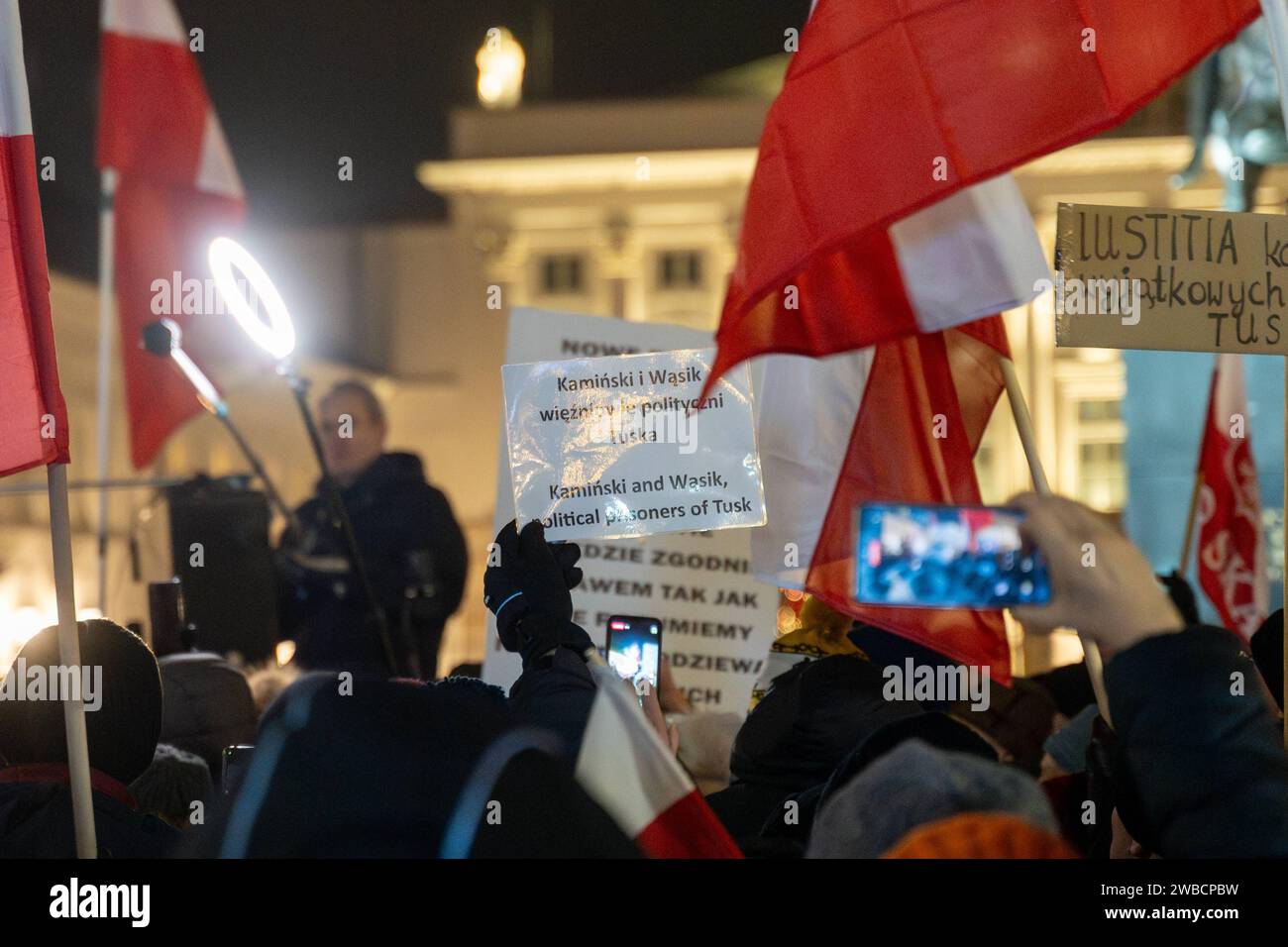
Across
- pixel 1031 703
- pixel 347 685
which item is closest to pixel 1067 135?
pixel 1031 703

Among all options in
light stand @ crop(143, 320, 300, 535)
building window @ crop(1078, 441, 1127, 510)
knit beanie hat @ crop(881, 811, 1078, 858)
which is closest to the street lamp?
building window @ crop(1078, 441, 1127, 510)

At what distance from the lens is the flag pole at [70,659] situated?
2365 mm

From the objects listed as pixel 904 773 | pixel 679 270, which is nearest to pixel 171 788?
pixel 904 773

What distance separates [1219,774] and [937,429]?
2.08 meters

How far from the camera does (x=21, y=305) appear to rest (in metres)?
2.83

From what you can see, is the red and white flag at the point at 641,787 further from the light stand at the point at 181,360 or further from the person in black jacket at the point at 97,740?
the light stand at the point at 181,360

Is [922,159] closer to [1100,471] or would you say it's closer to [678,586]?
[678,586]

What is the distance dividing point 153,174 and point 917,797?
6311 millimetres

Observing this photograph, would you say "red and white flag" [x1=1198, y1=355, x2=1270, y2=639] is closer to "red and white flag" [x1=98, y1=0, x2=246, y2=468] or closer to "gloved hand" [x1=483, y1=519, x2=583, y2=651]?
"gloved hand" [x1=483, y1=519, x2=583, y2=651]

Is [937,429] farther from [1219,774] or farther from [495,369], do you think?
[495,369]

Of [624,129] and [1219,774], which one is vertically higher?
[624,129]

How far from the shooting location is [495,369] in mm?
37500

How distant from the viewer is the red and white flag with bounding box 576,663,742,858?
1.70m
